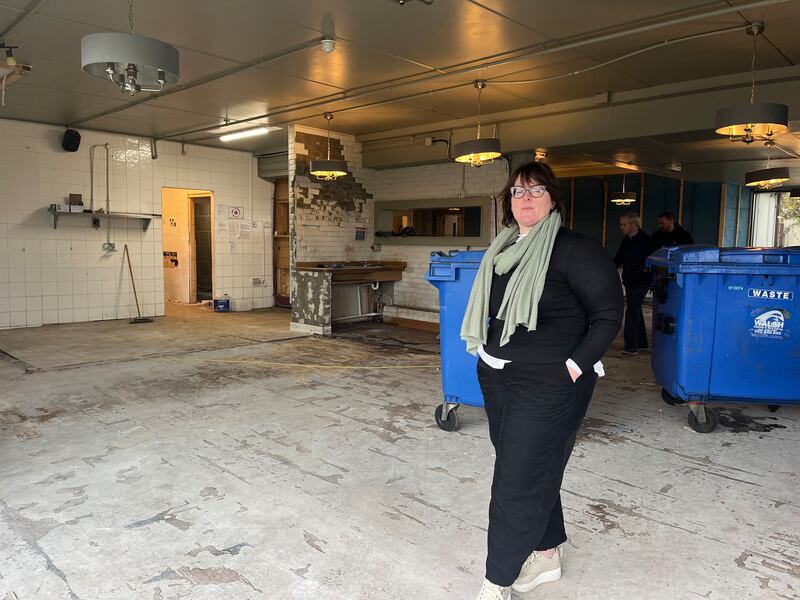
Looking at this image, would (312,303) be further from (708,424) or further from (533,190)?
(533,190)

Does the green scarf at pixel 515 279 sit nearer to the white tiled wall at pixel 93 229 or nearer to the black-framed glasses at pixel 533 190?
the black-framed glasses at pixel 533 190

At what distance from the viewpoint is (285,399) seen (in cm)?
452

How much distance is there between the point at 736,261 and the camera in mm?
3641

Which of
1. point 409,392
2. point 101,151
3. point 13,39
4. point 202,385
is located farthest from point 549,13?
point 101,151

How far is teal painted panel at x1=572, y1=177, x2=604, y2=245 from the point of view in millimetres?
12109

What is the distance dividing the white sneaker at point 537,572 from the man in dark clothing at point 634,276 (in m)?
4.65

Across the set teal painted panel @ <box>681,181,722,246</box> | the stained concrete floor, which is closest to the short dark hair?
the stained concrete floor

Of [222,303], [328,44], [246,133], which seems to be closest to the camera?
[328,44]

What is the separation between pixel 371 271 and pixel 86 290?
4485 mm

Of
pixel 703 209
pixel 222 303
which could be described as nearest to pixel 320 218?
pixel 222 303

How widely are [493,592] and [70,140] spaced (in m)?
8.87

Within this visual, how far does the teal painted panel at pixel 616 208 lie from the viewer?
1176 cm

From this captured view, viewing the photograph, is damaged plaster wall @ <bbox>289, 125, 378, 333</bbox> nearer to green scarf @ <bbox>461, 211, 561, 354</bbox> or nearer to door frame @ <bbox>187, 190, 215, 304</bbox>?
door frame @ <bbox>187, 190, 215, 304</bbox>

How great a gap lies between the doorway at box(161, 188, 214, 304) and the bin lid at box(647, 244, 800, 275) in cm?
915
